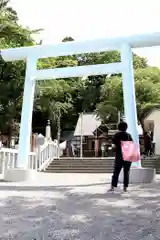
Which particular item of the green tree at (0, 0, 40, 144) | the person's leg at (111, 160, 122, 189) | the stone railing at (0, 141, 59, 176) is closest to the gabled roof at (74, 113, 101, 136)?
the green tree at (0, 0, 40, 144)

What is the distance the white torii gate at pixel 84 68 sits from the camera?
12172 millimetres

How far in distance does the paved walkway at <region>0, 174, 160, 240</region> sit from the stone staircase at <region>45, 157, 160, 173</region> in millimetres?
11467

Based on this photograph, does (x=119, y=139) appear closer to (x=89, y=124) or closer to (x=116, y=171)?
(x=116, y=171)

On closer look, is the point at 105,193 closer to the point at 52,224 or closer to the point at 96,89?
the point at 52,224

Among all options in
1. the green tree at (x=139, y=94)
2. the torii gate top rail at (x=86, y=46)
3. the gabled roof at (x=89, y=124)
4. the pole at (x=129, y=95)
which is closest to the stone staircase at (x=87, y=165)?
the pole at (x=129, y=95)

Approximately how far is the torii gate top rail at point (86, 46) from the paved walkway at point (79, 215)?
210 inches

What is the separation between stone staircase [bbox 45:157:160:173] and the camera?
20.2 metres

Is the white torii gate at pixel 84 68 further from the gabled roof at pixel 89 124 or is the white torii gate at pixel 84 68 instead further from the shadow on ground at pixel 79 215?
the gabled roof at pixel 89 124

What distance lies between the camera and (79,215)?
604 centimetres

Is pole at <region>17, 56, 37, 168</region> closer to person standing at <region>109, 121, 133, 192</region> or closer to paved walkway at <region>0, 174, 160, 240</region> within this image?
paved walkway at <region>0, 174, 160, 240</region>

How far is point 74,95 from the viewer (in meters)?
47.3

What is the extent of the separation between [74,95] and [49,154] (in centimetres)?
2450

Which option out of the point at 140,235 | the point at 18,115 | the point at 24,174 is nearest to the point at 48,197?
the point at 140,235

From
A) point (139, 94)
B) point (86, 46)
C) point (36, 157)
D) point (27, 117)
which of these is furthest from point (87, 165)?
point (139, 94)
